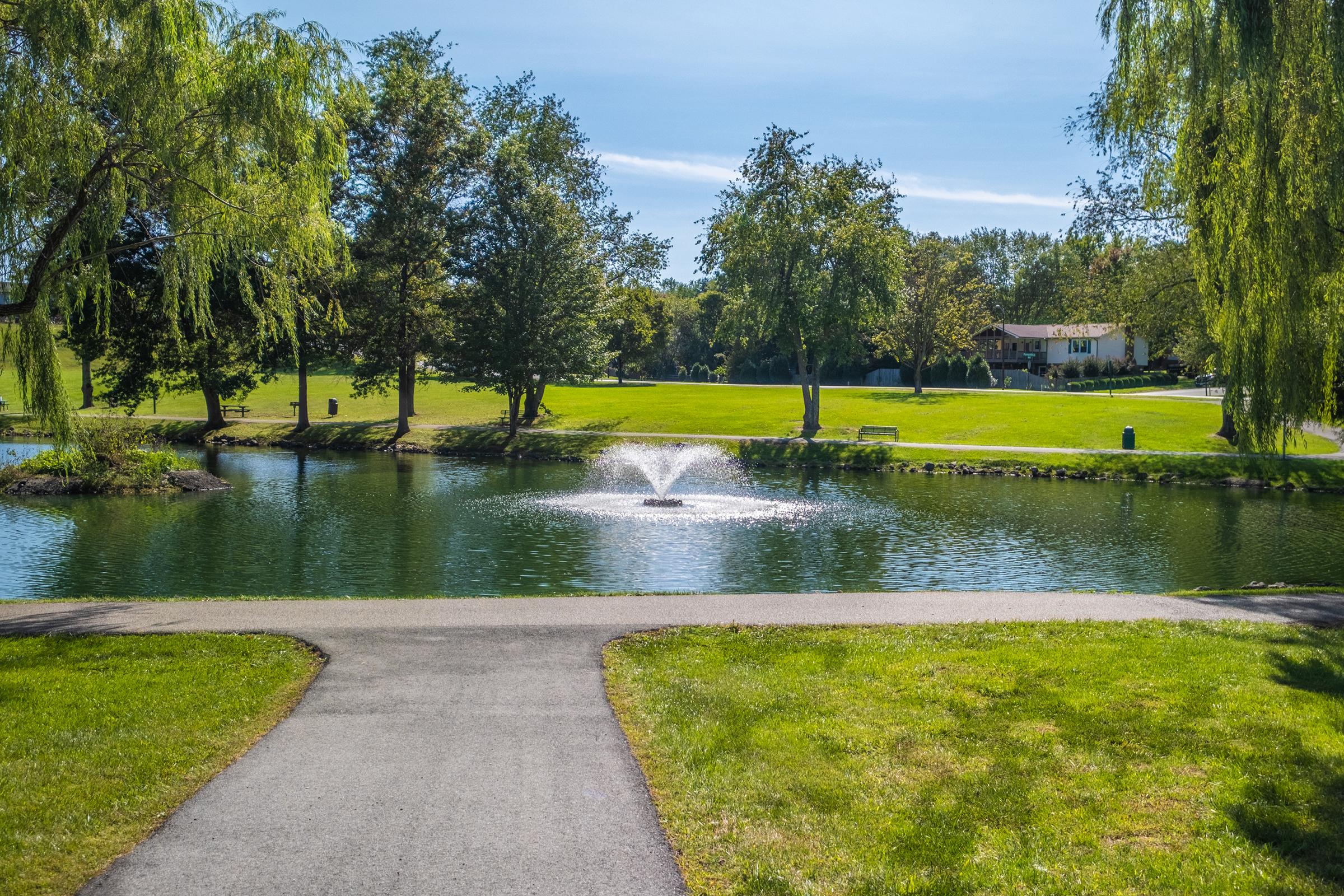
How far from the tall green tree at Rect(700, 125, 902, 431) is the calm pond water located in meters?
12.5

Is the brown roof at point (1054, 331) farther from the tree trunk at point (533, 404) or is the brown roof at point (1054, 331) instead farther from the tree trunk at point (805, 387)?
the tree trunk at point (533, 404)

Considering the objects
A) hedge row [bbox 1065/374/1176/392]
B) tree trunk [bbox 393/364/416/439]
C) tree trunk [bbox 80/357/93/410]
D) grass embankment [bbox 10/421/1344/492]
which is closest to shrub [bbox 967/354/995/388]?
hedge row [bbox 1065/374/1176/392]

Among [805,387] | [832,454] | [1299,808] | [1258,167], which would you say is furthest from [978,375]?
[1299,808]

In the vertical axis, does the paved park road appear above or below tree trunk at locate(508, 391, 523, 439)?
below

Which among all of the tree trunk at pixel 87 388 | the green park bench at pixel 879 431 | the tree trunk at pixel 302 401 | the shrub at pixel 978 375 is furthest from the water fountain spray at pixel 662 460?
the shrub at pixel 978 375

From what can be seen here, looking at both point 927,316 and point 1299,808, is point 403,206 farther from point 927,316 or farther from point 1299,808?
point 1299,808

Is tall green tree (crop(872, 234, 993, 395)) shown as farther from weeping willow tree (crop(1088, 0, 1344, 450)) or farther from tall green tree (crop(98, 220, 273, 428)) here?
weeping willow tree (crop(1088, 0, 1344, 450))

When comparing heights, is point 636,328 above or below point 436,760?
above

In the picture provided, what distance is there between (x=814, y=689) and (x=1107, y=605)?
6.42 m

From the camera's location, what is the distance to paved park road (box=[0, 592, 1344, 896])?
5.91 meters

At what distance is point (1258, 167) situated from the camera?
468 inches

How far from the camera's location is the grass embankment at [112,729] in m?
6.21

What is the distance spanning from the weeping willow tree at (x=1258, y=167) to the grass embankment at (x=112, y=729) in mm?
12064

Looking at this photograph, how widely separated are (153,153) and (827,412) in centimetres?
4714
